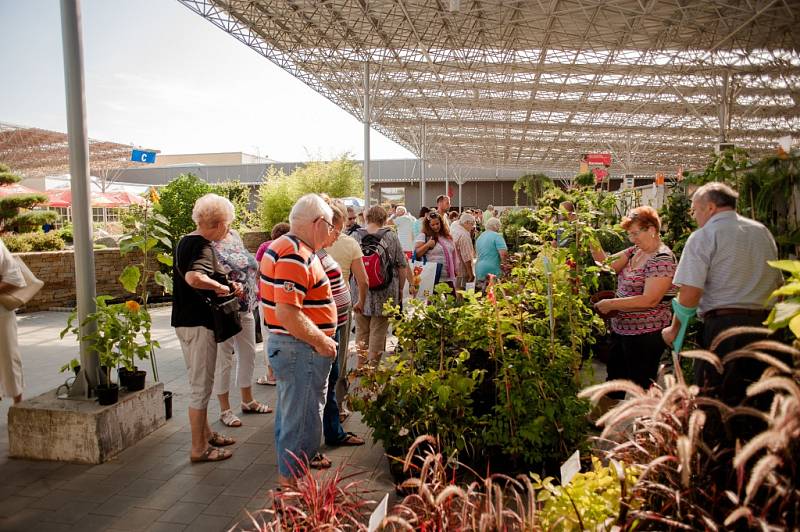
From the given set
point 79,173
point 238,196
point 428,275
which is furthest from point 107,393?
point 238,196

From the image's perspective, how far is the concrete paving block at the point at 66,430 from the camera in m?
3.40

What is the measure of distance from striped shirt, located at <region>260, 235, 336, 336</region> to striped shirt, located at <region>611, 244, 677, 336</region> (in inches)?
80.3

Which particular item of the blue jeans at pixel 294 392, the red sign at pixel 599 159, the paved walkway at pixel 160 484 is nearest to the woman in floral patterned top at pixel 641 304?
the paved walkway at pixel 160 484

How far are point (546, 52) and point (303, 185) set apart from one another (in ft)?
33.6

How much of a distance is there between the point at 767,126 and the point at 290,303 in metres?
31.9

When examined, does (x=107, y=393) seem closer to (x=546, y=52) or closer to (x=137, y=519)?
(x=137, y=519)

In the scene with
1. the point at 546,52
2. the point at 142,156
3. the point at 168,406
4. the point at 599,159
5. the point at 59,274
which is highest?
the point at 546,52

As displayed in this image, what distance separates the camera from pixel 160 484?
10.4 ft

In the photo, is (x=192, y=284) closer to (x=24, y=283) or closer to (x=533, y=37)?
(x=24, y=283)

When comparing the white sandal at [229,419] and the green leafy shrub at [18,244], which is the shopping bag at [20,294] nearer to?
the white sandal at [229,419]

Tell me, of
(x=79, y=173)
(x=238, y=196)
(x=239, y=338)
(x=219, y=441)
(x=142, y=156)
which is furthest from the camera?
(x=238, y=196)

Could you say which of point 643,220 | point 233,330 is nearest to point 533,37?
point 643,220

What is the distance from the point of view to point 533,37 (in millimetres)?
16141

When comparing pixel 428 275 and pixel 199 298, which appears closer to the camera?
pixel 199 298
